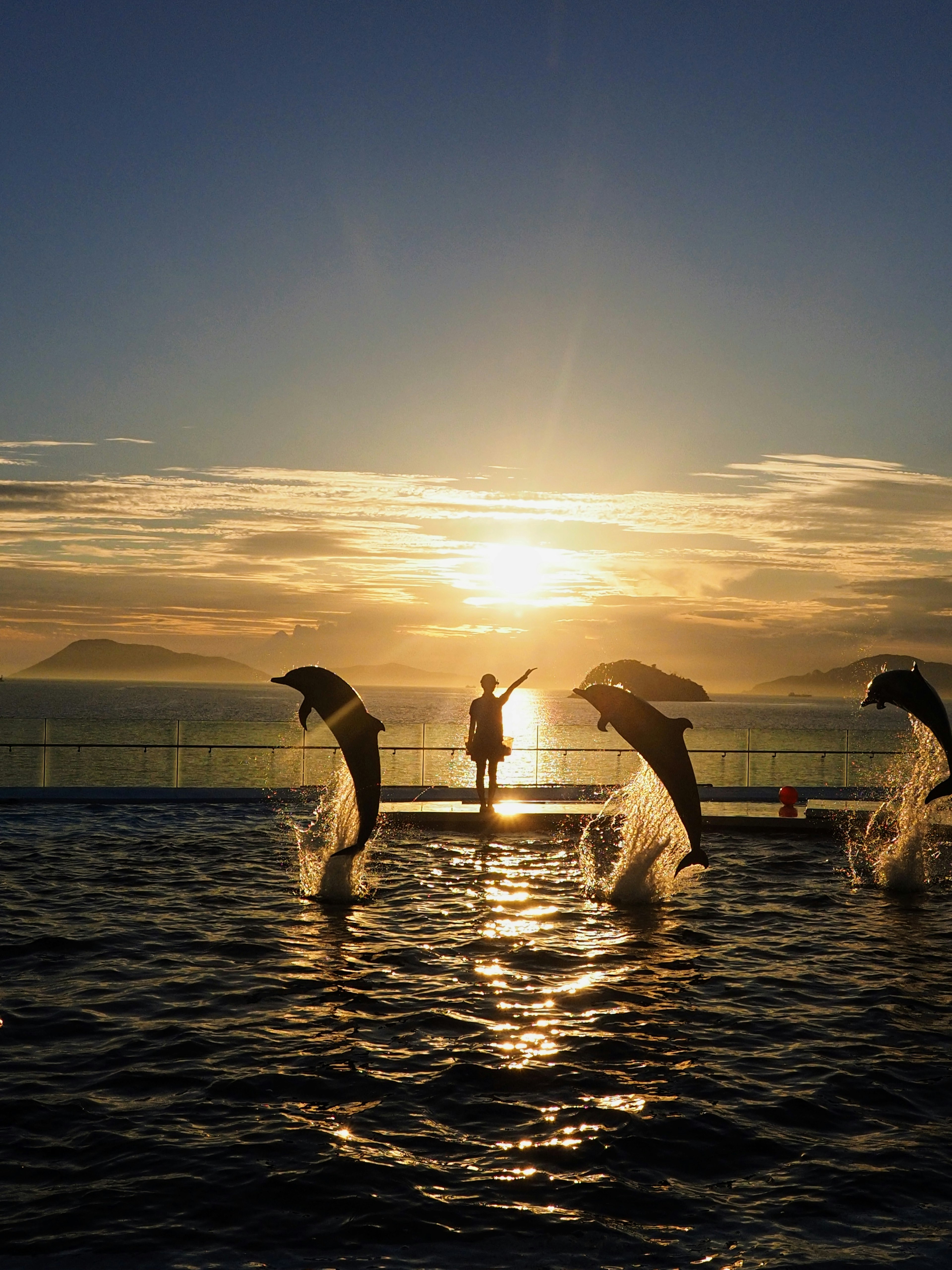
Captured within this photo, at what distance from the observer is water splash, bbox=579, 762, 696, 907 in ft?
48.2

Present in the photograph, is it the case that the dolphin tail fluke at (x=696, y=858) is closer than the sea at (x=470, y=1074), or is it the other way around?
the sea at (x=470, y=1074)

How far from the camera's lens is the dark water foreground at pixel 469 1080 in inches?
235

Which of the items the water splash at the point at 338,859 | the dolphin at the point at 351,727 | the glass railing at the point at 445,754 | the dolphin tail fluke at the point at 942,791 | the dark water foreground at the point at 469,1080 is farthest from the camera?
the glass railing at the point at 445,754

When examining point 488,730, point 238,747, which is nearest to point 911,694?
point 488,730

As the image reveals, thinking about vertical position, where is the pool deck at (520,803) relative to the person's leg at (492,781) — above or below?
below

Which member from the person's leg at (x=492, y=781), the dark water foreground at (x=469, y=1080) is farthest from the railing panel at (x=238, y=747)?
the dark water foreground at (x=469, y=1080)

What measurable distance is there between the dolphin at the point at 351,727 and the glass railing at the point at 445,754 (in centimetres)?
985

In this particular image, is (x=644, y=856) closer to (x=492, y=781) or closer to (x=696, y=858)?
(x=696, y=858)

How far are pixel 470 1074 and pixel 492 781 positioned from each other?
11.4m

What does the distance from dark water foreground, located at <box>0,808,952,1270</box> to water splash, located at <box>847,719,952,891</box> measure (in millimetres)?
1404

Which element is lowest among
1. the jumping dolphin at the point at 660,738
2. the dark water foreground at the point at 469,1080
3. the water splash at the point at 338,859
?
→ the dark water foreground at the point at 469,1080

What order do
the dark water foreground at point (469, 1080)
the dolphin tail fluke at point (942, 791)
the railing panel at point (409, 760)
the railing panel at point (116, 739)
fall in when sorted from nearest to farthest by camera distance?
the dark water foreground at point (469, 1080)
the dolphin tail fluke at point (942, 791)
the railing panel at point (116, 739)
the railing panel at point (409, 760)

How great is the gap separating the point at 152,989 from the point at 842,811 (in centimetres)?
Answer: 1513

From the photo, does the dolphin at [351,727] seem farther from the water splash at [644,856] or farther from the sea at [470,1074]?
the water splash at [644,856]
